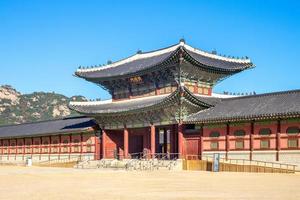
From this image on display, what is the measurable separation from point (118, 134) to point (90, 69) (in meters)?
9.70

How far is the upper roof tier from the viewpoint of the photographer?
44750 millimetres

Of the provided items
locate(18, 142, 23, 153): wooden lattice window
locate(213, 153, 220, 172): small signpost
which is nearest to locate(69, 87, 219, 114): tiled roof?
locate(213, 153, 220, 172): small signpost

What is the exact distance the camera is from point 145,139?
4916 cm

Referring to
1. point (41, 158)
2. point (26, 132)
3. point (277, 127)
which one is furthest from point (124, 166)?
point (26, 132)

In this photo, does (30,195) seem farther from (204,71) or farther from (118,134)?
(118,134)

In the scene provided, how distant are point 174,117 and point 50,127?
23.6m

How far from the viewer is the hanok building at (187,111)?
36.1m

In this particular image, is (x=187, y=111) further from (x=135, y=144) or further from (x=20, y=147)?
(x=20, y=147)

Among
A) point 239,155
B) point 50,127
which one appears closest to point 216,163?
point 239,155

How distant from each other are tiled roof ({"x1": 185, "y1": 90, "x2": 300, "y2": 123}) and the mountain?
12073 cm

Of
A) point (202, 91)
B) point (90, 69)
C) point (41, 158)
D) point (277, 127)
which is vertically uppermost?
point (90, 69)

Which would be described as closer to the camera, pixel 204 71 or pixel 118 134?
pixel 204 71

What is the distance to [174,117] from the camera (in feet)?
139

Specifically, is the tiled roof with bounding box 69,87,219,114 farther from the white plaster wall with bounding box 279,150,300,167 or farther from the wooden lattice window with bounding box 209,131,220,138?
the white plaster wall with bounding box 279,150,300,167
